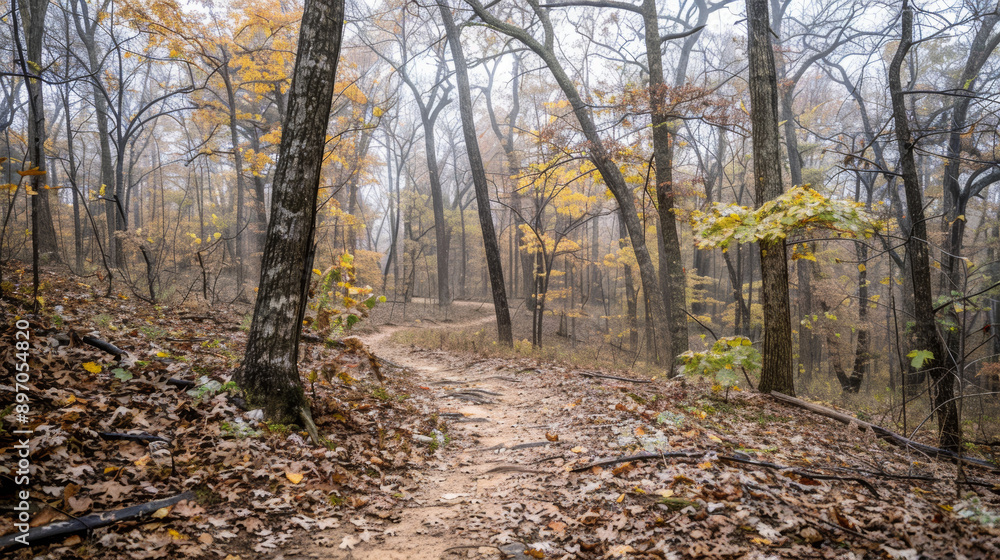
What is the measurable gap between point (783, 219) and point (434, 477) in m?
4.22

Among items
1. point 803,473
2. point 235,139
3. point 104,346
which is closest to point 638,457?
point 803,473

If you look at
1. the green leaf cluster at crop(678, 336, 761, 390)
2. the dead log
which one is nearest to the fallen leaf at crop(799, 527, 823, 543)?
the green leaf cluster at crop(678, 336, 761, 390)

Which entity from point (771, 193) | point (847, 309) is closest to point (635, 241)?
point (771, 193)

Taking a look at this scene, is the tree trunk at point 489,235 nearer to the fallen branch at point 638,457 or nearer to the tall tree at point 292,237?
the tall tree at point 292,237

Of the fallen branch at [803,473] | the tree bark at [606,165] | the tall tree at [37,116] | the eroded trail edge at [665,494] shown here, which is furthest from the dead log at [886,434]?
the tall tree at [37,116]

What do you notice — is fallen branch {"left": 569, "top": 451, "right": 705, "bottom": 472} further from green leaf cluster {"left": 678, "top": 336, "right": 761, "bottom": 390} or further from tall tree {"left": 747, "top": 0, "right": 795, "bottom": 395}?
tall tree {"left": 747, "top": 0, "right": 795, "bottom": 395}

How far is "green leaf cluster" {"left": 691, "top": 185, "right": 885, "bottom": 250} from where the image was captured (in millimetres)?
4164

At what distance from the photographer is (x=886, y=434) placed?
4.86 metres

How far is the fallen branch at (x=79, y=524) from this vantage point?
1.95 meters

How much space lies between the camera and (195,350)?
16.8ft

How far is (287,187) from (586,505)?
3.66m

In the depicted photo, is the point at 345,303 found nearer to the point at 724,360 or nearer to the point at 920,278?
the point at 724,360

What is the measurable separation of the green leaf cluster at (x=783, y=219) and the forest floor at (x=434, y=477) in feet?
6.65

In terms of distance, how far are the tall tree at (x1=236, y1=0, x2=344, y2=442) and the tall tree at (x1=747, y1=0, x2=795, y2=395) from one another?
537 cm
